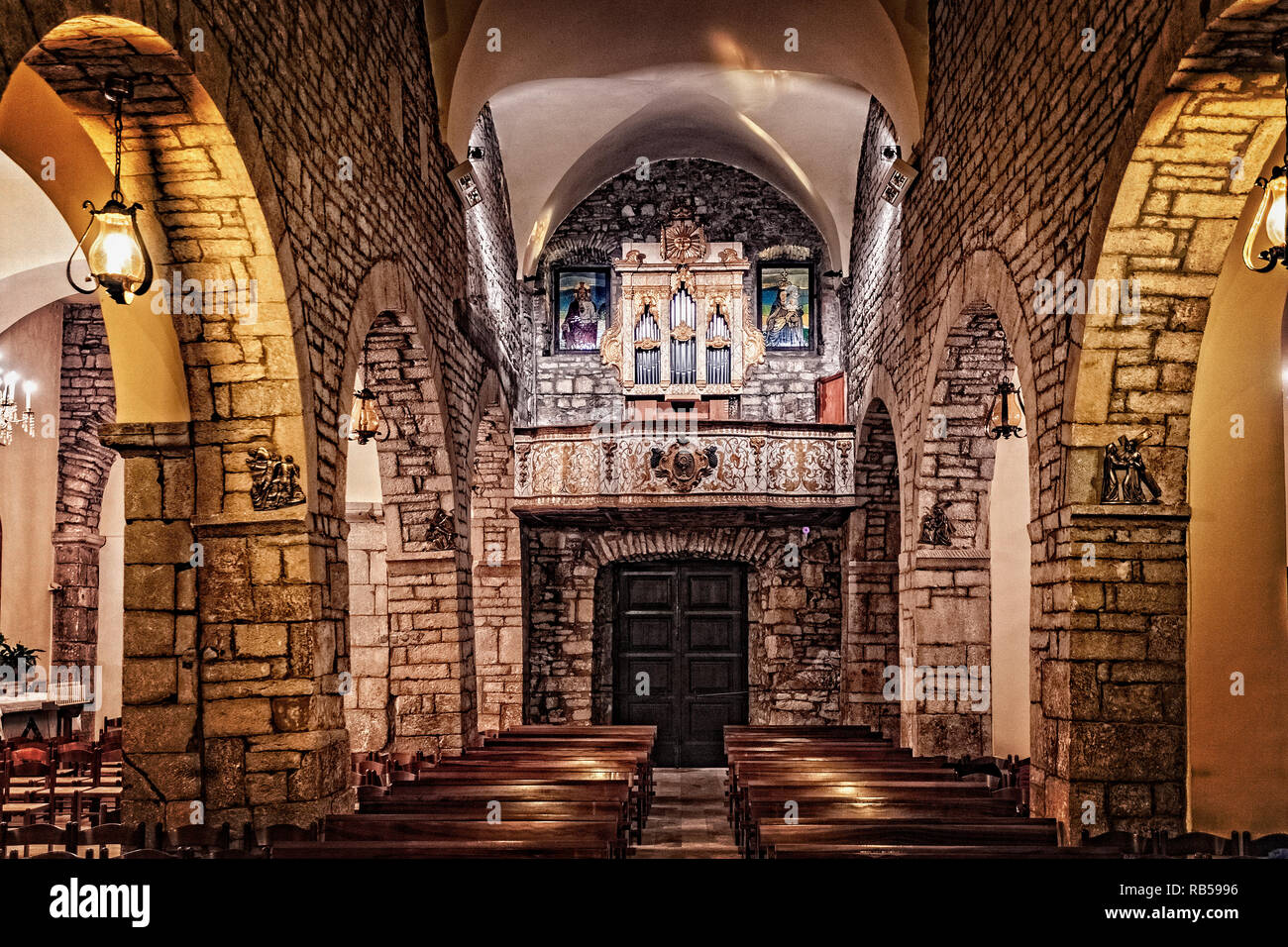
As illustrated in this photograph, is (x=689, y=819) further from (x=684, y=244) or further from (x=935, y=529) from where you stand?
(x=684, y=244)

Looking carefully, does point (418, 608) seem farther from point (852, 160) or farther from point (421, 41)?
point (852, 160)

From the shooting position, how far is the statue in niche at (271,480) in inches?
263

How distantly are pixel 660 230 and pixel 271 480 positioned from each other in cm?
1257

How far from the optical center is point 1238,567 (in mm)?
7141

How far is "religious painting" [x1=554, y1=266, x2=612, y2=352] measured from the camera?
18562 mm

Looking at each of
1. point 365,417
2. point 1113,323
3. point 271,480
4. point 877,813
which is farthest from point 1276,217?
point 365,417

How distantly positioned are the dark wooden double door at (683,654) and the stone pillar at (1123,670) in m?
10.6

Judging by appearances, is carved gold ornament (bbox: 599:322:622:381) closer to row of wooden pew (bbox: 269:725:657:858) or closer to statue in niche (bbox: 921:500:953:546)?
statue in niche (bbox: 921:500:953:546)

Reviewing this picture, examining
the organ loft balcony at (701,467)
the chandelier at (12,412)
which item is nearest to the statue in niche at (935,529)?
the organ loft balcony at (701,467)

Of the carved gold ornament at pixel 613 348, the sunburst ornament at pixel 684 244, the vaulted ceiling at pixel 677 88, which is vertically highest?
the vaulted ceiling at pixel 677 88

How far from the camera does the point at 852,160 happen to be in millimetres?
15602

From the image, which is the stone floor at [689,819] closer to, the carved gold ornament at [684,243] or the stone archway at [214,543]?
the stone archway at [214,543]
